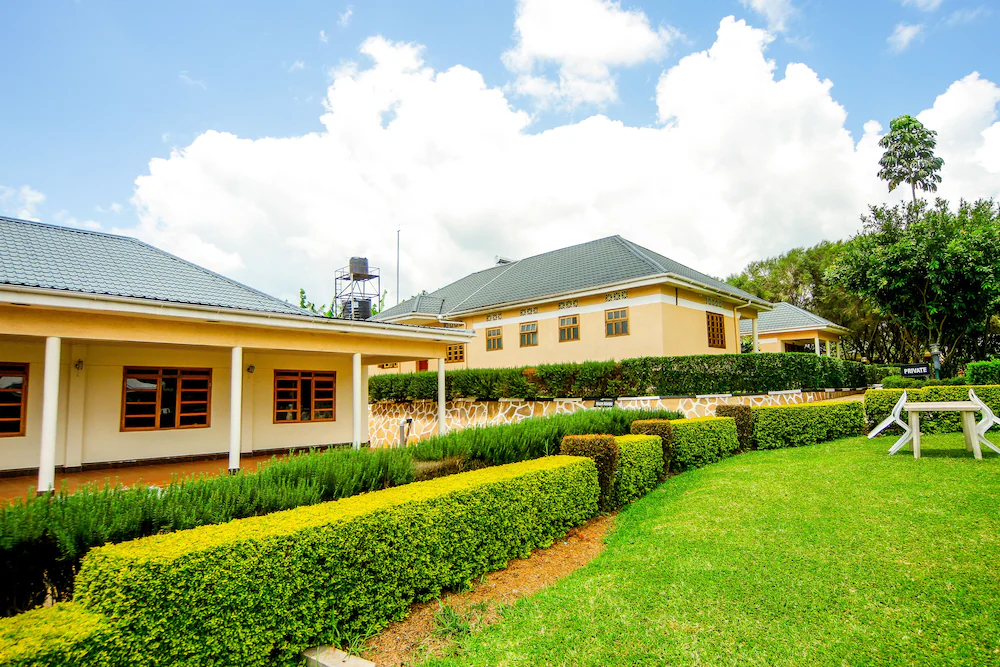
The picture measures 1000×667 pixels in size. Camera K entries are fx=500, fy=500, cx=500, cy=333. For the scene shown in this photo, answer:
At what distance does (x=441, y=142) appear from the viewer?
15930 mm

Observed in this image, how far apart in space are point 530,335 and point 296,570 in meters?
17.1

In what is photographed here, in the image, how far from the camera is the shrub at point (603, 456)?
7.09 meters

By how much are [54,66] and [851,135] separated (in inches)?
863

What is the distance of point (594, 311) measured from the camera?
1836 centimetres

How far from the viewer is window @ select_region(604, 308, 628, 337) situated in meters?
17.4

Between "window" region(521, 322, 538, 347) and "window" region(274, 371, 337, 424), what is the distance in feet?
26.0

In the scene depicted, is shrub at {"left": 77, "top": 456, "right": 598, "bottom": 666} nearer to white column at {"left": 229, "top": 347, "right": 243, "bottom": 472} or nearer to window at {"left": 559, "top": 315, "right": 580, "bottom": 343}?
white column at {"left": 229, "top": 347, "right": 243, "bottom": 472}

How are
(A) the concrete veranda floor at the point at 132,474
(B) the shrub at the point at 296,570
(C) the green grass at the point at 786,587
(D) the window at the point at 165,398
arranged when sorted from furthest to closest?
(D) the window at the point at 165,398
(A) the concrete veranda floor at the point at 132,474
(C) the green grass at the point at 786,587
(B) the shrub at the point at 296,570

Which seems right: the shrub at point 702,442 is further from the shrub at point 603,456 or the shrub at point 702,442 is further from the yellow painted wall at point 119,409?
the yellow painted wall at point 119,409

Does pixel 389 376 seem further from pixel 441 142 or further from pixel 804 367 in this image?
pixel 804 367

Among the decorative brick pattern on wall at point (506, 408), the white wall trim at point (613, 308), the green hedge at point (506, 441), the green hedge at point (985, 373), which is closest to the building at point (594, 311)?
the white wall trim at point (613, 308)

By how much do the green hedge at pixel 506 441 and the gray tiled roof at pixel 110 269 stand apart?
6007 mm

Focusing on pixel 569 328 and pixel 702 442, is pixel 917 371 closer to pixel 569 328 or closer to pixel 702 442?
pixel 569 328

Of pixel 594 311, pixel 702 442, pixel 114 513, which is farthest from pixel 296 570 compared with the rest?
pixel 594 311
